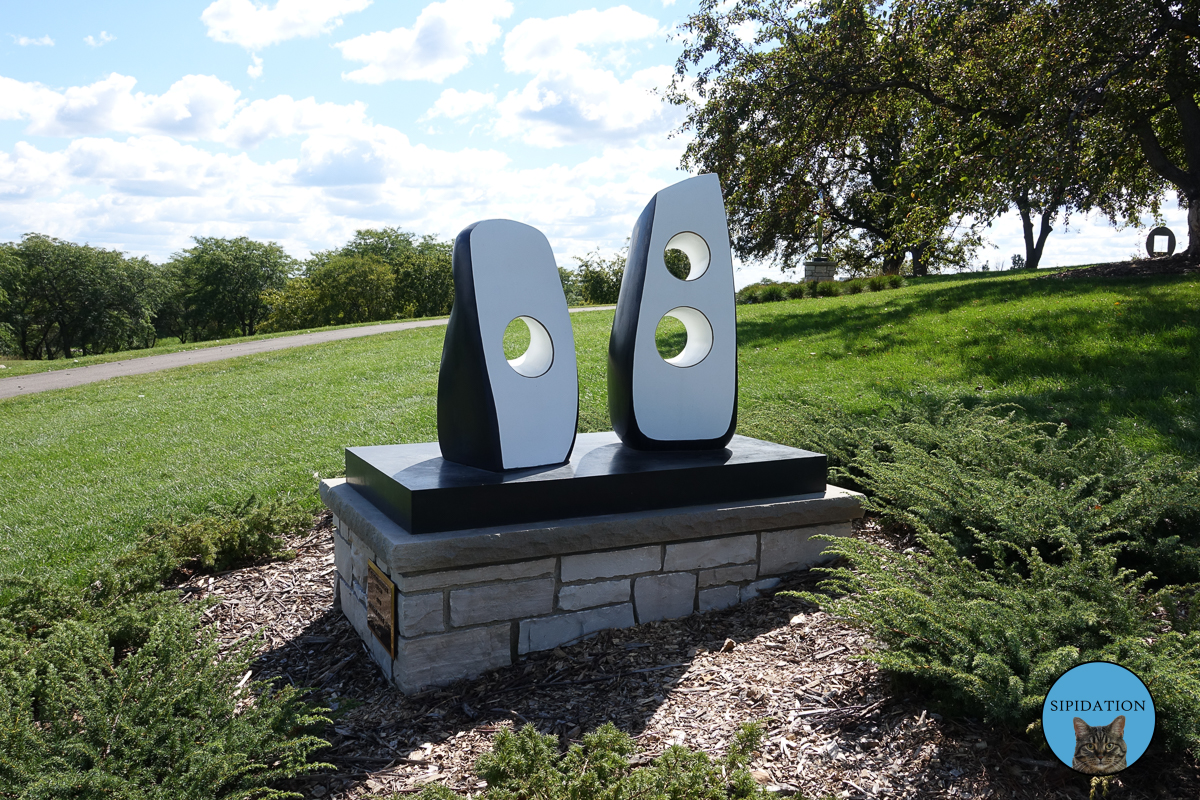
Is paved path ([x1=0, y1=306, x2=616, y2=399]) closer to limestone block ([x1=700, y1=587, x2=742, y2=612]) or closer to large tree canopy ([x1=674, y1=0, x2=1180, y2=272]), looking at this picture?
large tree canopy ([x1=674, y1=0, x2=1180, y2=272])

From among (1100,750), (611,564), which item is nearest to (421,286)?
(611,564)

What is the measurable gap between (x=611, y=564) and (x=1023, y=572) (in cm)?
217

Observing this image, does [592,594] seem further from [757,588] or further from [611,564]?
[757,588]

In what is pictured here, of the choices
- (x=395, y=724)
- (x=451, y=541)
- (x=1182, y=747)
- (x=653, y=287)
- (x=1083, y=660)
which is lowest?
(x=395, y=724)

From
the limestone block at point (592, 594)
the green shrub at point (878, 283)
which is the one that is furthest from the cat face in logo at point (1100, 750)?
the green shrub at point (878, 283)

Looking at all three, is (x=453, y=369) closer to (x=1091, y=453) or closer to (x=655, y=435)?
(x=655, y=435)

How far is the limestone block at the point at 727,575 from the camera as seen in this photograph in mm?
4055

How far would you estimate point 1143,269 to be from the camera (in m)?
12.0

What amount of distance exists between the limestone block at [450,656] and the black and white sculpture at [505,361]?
0.87 metres

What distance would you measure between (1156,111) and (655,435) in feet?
40.8

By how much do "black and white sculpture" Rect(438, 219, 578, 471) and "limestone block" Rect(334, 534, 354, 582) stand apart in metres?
0.83

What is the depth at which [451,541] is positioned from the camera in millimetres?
3365

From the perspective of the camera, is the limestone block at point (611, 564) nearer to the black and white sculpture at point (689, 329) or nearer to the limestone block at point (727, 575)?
the limestone block at point (727, 575)

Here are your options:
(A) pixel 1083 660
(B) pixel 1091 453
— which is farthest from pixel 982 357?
(A) pixel 1083 660
